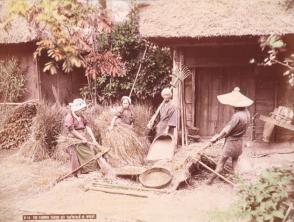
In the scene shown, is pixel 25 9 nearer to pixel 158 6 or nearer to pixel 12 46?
pixel 158 6

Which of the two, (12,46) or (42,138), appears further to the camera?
(12,46)

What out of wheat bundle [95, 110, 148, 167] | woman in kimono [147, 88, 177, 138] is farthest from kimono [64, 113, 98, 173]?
woman in kimono [147, 88, 177, 138]

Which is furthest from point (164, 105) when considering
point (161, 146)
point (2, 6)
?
point (2, 6)

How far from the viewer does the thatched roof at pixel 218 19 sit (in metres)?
9.11

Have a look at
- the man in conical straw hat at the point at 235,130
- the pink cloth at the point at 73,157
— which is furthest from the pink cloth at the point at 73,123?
the man in conical straw hat at the point at 235,130

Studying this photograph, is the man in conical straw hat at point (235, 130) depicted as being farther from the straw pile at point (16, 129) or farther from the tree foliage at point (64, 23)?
the straw pile at point (16, 129)

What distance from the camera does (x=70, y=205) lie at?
6727mm

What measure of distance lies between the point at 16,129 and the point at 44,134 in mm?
1695

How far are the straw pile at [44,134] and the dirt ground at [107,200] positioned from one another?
2.70ft

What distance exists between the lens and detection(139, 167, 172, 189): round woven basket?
735 centimetres

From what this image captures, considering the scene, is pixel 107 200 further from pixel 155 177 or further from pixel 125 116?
pixel 125 116

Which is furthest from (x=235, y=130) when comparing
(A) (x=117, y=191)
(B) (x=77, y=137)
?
(B) (x=77, y=137)

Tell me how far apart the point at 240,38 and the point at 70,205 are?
5844 mm

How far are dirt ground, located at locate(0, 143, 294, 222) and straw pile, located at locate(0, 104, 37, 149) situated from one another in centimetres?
213
